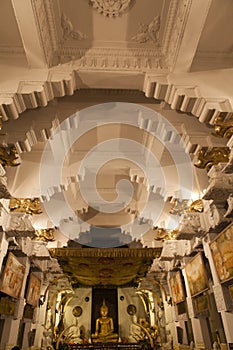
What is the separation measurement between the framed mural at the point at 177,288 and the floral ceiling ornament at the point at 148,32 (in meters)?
9.00

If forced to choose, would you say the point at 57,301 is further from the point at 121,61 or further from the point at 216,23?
the point at 216,23

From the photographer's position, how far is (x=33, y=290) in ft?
33.7

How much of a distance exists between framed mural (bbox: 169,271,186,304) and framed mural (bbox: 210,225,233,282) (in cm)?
422

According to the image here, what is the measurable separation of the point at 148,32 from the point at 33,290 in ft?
32.8

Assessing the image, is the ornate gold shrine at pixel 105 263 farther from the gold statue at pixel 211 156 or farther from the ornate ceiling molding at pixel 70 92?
the ornate ceiling molding at pixel 70 92

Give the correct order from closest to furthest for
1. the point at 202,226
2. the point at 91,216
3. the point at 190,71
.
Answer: the point at 190,71, the point at 202,226, the point at 91,216

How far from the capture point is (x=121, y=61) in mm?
4809

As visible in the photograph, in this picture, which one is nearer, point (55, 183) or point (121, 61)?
point (121, 61)

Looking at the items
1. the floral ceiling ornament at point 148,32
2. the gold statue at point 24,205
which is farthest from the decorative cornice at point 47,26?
the gold statue at point 24,205

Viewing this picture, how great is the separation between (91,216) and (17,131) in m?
7.97

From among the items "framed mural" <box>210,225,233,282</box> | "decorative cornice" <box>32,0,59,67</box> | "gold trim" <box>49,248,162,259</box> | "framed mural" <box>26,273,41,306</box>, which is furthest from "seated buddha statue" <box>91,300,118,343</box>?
"decorative cornice" <box>32,0,59,67</box>

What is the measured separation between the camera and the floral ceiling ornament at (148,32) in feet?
14.6

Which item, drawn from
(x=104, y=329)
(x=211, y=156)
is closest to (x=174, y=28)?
(x=211, y=156)

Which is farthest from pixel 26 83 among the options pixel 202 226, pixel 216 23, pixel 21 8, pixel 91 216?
pixel 91 216
